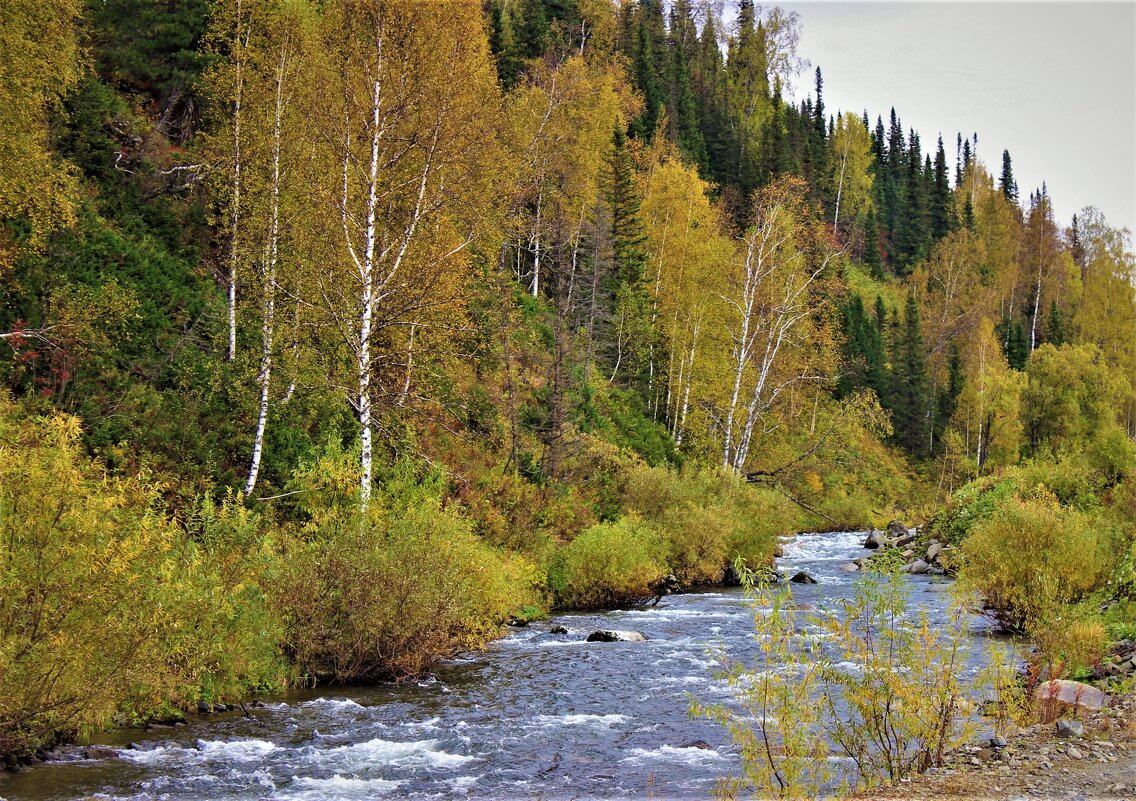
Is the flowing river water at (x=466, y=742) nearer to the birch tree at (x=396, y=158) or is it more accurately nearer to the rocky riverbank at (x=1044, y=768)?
the rocky riverbank at (x=1044, y=768)

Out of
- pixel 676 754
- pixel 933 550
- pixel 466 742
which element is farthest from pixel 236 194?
pixel 933 550

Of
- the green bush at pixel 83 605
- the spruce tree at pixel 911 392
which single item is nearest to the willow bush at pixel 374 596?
the green bush at pixel 83 605

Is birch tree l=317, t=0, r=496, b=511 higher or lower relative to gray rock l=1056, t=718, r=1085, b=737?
higher

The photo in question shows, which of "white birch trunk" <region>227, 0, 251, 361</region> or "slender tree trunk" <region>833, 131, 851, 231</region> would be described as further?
"slender tree trunk" <region>833, 131, 851, 231</region>

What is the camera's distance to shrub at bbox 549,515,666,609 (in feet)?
64.3

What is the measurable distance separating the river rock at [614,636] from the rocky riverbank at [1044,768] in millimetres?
7785

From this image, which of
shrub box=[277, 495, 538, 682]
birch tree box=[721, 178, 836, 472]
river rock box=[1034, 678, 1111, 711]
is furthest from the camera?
birch tree box=[721, 178, 836, 472]

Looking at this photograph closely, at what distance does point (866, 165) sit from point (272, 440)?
87.7 meters

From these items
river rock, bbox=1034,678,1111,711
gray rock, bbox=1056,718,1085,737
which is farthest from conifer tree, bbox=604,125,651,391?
gray rock, bbox=1056,718,1085,737

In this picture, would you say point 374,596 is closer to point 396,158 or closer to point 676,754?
point 676,754

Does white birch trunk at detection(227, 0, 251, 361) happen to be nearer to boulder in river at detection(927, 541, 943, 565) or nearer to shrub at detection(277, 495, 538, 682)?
shrub at detection(277, 495, 538, 682)

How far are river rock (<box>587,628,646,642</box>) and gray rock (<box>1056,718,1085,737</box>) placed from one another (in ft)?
26.7

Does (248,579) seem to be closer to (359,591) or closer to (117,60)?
(359,591)

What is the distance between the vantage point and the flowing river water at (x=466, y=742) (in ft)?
27.4
